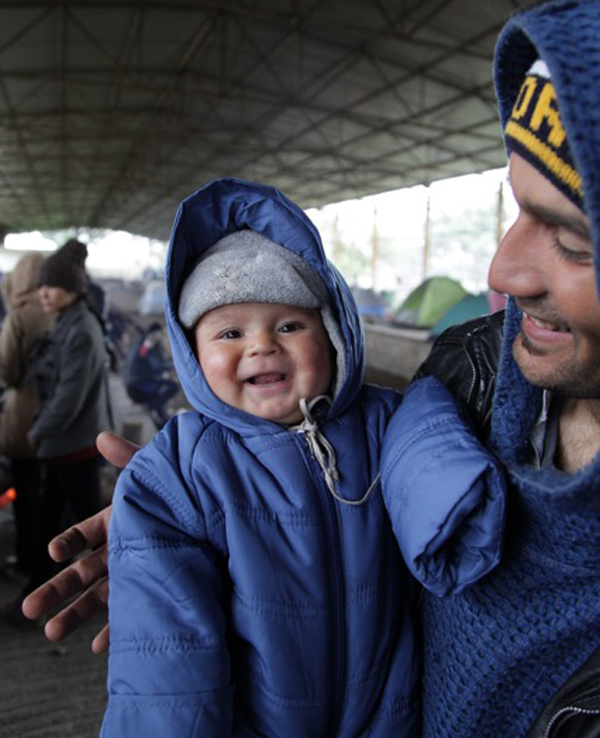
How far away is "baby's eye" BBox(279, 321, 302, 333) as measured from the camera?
46.9 inches

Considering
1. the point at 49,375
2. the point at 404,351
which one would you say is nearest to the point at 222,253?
the point at 49,375

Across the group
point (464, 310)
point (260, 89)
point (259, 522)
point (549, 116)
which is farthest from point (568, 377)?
point (260, 89)

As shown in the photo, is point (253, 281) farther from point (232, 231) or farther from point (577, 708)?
point (577, 708)

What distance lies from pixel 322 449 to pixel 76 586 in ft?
1.95

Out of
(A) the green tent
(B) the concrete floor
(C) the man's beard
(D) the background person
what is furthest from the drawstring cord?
(A) the green tent

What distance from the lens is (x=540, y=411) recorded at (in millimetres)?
913

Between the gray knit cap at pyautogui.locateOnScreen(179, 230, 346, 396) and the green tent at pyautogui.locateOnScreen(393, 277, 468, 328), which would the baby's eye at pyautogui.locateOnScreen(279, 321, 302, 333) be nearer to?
the gray knit cap at pyautogui.locateOnScreen(179, 230, 346, 396)

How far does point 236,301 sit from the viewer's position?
3.81 ft

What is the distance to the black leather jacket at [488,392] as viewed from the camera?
794 millimetres

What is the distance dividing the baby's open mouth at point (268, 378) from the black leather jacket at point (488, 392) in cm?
25

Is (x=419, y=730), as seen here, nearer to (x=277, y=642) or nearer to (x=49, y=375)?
(x=277, y=642)

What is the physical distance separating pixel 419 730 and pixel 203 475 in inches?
22.2

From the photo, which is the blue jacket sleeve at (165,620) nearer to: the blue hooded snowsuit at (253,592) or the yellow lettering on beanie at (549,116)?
the blue hooded snowsuit at (253,592)

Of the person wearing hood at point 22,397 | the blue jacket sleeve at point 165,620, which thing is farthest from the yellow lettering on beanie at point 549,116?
the person wearing hood at point 22,397
